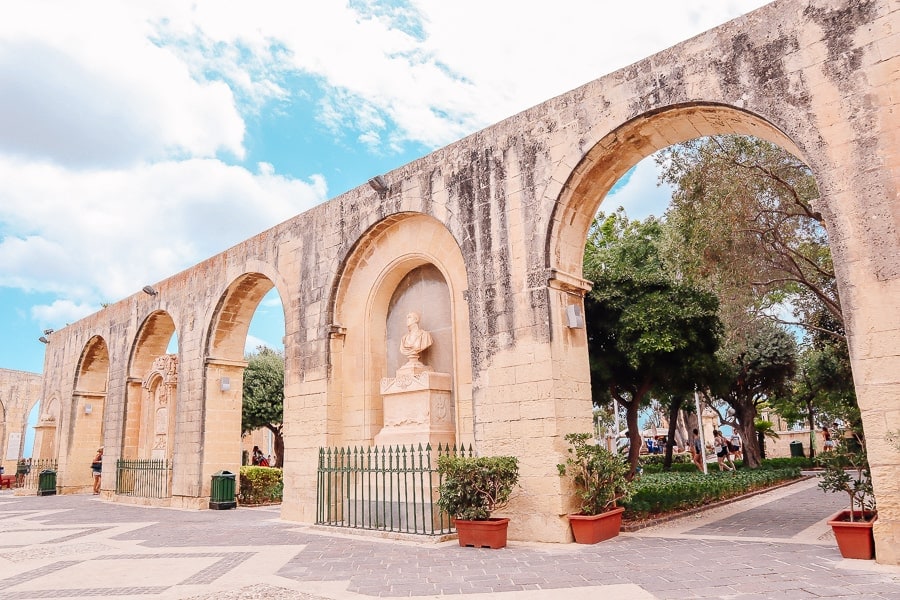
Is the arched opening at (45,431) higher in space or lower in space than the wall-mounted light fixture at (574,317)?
lower

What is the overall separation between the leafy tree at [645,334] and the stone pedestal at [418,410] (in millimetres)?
3446

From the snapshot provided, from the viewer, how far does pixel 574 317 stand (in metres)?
8.04

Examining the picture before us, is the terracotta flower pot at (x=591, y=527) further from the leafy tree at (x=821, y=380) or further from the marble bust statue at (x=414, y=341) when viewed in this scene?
the leafy tree at (x=821, y=380)

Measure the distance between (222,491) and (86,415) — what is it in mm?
9304

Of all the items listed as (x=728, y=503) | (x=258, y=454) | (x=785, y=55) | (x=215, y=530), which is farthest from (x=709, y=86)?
(x=258, y=454)

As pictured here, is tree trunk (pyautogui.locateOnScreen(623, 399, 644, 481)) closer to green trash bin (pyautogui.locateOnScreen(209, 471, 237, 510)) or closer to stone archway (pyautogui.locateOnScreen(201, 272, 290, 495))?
stone archway (pyautogui.locateOnScreen(201, 272, 290, 495))

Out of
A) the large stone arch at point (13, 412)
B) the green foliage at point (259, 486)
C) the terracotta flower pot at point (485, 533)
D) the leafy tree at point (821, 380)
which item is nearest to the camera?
the terracotta flower pot at point (485, 533)

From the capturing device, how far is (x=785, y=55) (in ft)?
20.9

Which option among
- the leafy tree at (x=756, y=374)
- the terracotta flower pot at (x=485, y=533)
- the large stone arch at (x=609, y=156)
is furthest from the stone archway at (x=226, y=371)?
the leafy tree at (x=756, y=374)

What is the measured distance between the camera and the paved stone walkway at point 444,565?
4941 mm

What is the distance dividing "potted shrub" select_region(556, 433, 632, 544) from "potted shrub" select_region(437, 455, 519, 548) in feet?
2.30

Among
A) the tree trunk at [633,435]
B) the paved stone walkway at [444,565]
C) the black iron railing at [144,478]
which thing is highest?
the tree trunk at [633,435]

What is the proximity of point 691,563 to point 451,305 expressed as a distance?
5.01 m

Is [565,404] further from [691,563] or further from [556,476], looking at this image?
[691,563]
